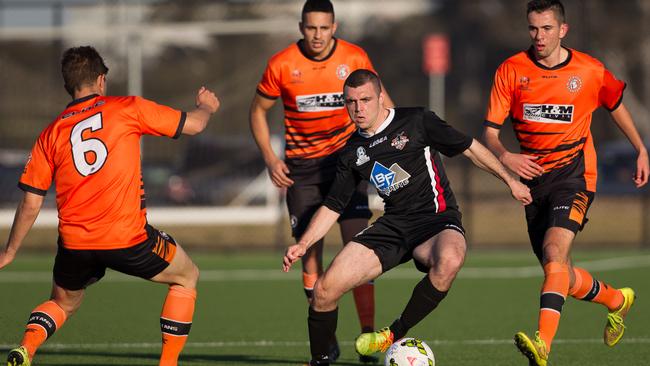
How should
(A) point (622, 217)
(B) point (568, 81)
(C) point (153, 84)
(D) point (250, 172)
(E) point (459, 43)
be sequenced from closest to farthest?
(B) point (568, 81)
(D) point (250, 172)
(A) point (622, 217)
(C) point (153, 84)
(E) point (459, 43)

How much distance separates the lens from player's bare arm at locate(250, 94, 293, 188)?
27.6 feet

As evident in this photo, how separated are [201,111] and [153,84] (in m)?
22.7

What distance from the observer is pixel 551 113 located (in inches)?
304

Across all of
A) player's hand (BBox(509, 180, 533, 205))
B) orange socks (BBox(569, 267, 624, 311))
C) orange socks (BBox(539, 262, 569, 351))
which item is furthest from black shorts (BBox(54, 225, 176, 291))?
orange socks (BBox(569, 267, 624, 311))

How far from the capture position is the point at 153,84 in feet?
96.4

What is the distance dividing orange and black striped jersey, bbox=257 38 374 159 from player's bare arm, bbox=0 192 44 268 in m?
2.38

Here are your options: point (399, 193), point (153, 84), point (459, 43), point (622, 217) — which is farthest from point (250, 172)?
point (459, 43)

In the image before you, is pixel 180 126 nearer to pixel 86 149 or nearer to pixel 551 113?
pixel 86 149

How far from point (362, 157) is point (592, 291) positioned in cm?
196

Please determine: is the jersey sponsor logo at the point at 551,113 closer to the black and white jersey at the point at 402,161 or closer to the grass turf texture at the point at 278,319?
the black and white jersey at the point at 402,161

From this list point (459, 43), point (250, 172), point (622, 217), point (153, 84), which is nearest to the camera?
point (250, 172)

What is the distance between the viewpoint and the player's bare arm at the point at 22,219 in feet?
22.2

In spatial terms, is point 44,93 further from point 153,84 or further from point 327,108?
point 327,108

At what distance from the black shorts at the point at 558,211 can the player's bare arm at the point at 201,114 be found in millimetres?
2405
